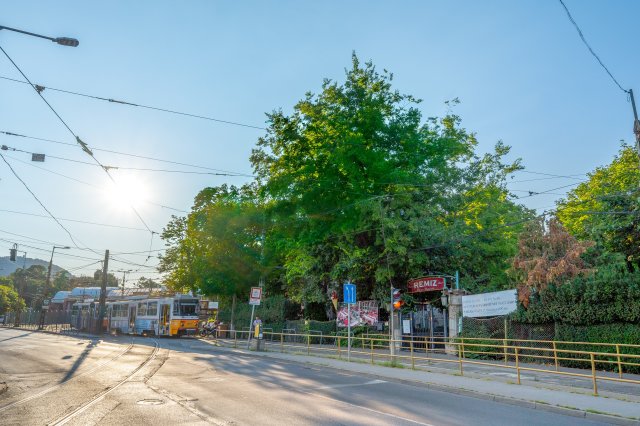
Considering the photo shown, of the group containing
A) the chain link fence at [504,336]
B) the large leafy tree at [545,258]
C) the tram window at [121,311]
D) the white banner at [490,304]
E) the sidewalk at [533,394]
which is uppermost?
the large leafy tree at [545,258]

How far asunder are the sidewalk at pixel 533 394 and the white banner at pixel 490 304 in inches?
240

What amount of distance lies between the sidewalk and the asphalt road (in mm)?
438

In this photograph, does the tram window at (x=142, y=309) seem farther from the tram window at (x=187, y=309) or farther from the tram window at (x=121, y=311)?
the tram window at (x=187, y=309)

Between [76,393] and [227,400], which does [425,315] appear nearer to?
[227,400]

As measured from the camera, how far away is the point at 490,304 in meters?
22.8

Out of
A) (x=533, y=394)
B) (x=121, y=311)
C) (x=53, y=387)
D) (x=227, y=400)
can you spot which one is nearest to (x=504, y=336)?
(x=533, y=394)

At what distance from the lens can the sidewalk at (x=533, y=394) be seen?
9.59 metres

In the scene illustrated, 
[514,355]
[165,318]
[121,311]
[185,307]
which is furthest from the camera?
[121,311]

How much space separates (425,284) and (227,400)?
17.7m

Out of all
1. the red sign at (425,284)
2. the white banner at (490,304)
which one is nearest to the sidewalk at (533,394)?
the white banner at (490,304)

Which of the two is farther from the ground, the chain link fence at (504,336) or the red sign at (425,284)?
the red sign at (425,284)

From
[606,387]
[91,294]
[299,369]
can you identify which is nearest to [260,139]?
[299,369]

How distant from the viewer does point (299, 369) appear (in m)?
17.7

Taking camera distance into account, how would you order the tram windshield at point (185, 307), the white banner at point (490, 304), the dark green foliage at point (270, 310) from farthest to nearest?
the tram windshield at point (185, 307) → the dark green foliage at point (270, 310) → the white banner at point (490, 304)
